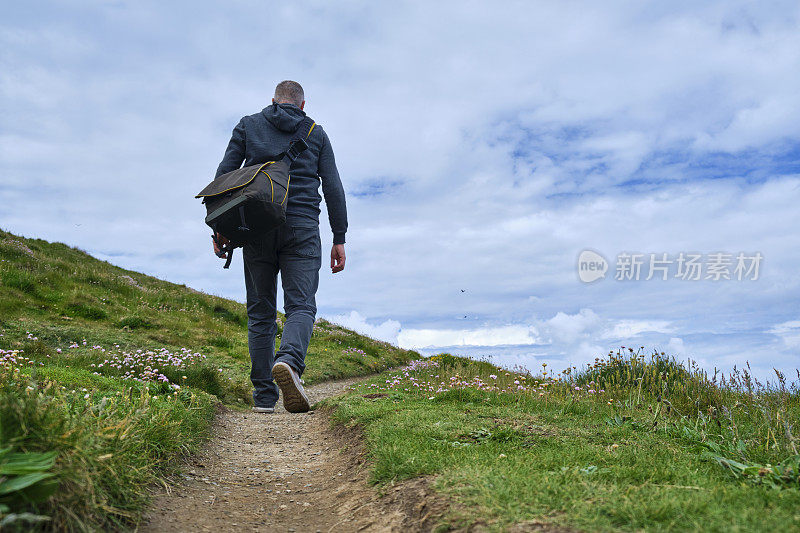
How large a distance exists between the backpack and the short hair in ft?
4.18

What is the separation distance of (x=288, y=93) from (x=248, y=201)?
2.26 m

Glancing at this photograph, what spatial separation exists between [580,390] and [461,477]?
5079mm

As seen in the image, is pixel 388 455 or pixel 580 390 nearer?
pixel 388 455

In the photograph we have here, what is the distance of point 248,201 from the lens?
5.78 metres

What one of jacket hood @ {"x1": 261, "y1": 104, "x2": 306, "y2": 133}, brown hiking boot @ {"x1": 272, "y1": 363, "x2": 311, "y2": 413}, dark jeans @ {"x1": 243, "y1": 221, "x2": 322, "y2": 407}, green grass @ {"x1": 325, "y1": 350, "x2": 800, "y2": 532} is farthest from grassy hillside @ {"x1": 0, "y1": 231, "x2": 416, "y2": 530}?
jacket hood @ {"x1": 261, "y1": 104, "x2": 306, "y2": 133}

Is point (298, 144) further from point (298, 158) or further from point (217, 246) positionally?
point (217, 246)

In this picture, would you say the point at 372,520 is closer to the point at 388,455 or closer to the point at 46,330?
the point at 388,455

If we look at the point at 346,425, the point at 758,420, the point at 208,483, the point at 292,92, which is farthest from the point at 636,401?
the point at 292,92

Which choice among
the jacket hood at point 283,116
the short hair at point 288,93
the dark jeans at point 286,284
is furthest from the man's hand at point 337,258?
the short hair at point 288,93

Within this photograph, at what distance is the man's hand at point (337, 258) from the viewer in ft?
23.6

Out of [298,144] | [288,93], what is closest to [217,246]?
[298,144]

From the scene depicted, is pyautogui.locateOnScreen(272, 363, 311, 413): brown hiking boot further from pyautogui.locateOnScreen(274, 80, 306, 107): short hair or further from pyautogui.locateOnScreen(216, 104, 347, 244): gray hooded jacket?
pyautogui.locateOnScreen(274, 80, 306, 107): short hair

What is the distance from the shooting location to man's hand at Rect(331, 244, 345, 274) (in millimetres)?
7188

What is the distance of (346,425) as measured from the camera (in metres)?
5.54
